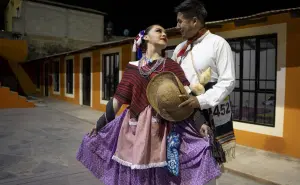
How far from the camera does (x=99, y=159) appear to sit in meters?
2.25

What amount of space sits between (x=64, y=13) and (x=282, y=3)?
17237 millimetres

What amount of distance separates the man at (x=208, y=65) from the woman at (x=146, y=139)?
0.46ft

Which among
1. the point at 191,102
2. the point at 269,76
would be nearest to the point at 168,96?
the point at 191,102

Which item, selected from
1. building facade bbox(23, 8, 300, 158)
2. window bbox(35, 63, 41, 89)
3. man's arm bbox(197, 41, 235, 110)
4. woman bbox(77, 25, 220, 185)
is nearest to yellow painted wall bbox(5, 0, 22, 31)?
window bbox(35, 63, 41, 89)

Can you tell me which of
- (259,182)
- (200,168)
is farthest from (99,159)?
(259,182)

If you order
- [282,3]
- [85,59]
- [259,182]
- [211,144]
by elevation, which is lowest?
[259,182]

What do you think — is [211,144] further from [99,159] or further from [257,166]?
[257,166]

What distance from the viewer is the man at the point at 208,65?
1.73m

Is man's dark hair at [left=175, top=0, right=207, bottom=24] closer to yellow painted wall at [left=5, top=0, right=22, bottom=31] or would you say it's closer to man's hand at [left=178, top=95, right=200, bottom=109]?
man's hand at [left=178, top=95, right=200, bottom=109]

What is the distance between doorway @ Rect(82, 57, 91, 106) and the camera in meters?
12.7

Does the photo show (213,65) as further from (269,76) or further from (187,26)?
(269,76)

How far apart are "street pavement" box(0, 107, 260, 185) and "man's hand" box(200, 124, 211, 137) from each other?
226cm

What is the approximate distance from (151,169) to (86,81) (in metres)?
11.4

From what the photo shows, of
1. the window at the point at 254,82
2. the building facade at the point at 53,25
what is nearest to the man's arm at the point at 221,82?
the window at the point at 254,82
